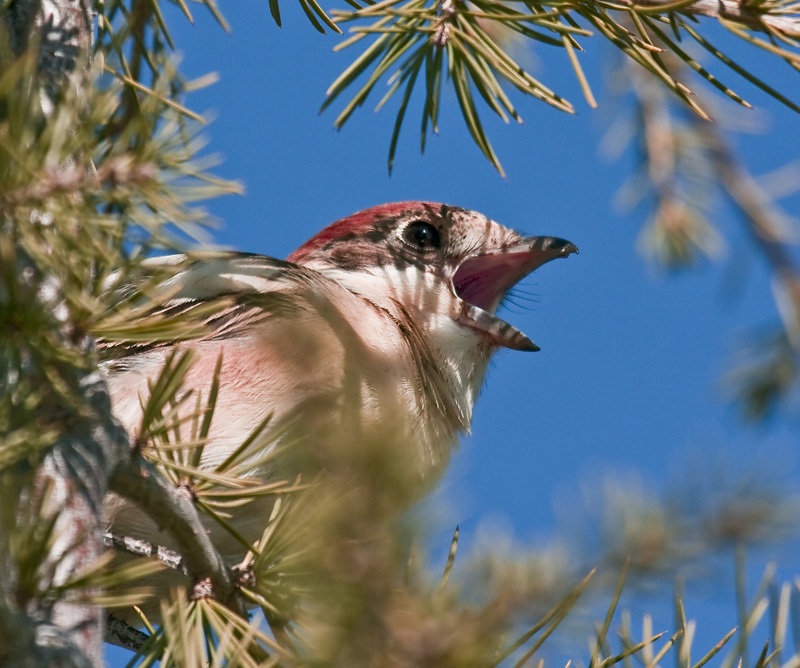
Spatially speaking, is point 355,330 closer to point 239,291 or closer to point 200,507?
point 239,291

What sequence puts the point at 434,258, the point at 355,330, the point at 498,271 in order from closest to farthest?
the point at 355,330, the point at 434,258, the point at 498,271

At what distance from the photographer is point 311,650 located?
1.33 m

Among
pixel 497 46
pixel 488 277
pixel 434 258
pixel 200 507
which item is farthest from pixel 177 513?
pixel 488 277

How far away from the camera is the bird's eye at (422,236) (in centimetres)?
466

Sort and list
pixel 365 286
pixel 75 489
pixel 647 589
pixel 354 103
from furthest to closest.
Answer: pixel 365 286 < pixel 354 103 < pixel 647 589 < pixel 75 489

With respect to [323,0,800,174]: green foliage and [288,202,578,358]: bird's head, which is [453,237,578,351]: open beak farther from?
[323,0,800,174]: green foliage

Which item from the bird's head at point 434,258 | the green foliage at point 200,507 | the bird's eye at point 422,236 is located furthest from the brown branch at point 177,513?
the bird's eye at point 422,236

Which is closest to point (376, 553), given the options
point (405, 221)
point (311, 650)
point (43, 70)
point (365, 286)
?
point (311, 650)

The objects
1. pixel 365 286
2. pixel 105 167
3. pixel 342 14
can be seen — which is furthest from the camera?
pixel 365 286

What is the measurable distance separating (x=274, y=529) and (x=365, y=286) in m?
2.52

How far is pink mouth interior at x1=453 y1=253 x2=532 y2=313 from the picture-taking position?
4.74 metres

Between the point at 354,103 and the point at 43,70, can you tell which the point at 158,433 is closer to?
the point at 43,70

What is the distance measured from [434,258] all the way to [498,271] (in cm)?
33

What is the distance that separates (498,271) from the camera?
481 cm
